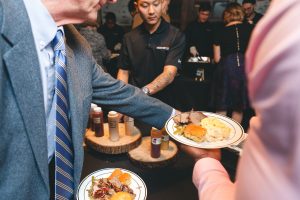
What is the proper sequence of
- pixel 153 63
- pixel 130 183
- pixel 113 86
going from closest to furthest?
pixel 130 183 → pixel 113 86 → pixel 153 63

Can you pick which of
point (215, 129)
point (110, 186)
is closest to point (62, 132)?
point (110, 186)

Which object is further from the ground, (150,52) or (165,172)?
(150,52)

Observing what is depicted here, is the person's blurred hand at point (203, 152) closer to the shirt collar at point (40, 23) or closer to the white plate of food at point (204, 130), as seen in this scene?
the white plate of food at point (204, 130)

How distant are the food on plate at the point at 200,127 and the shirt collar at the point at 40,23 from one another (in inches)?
33.7

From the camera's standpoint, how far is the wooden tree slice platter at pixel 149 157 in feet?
5.67

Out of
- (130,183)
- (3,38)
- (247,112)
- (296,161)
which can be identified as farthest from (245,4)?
(296,161)

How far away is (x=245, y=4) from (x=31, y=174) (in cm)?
483

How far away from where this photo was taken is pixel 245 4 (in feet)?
16.4

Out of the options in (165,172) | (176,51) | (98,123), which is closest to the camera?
(165,172)

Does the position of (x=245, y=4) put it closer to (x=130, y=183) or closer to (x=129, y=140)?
(x=129, y=140)

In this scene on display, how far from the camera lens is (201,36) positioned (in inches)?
193

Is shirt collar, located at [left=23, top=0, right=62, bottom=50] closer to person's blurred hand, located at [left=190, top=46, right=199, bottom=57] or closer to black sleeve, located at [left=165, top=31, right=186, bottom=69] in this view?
black sleeve, located at [left=165, top=31, right=186, bottom=69]

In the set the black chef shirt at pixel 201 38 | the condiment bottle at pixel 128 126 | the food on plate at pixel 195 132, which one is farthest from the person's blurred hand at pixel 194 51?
the food on plate at pixel 195 132

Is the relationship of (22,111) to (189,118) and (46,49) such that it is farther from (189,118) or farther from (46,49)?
(189,118)
